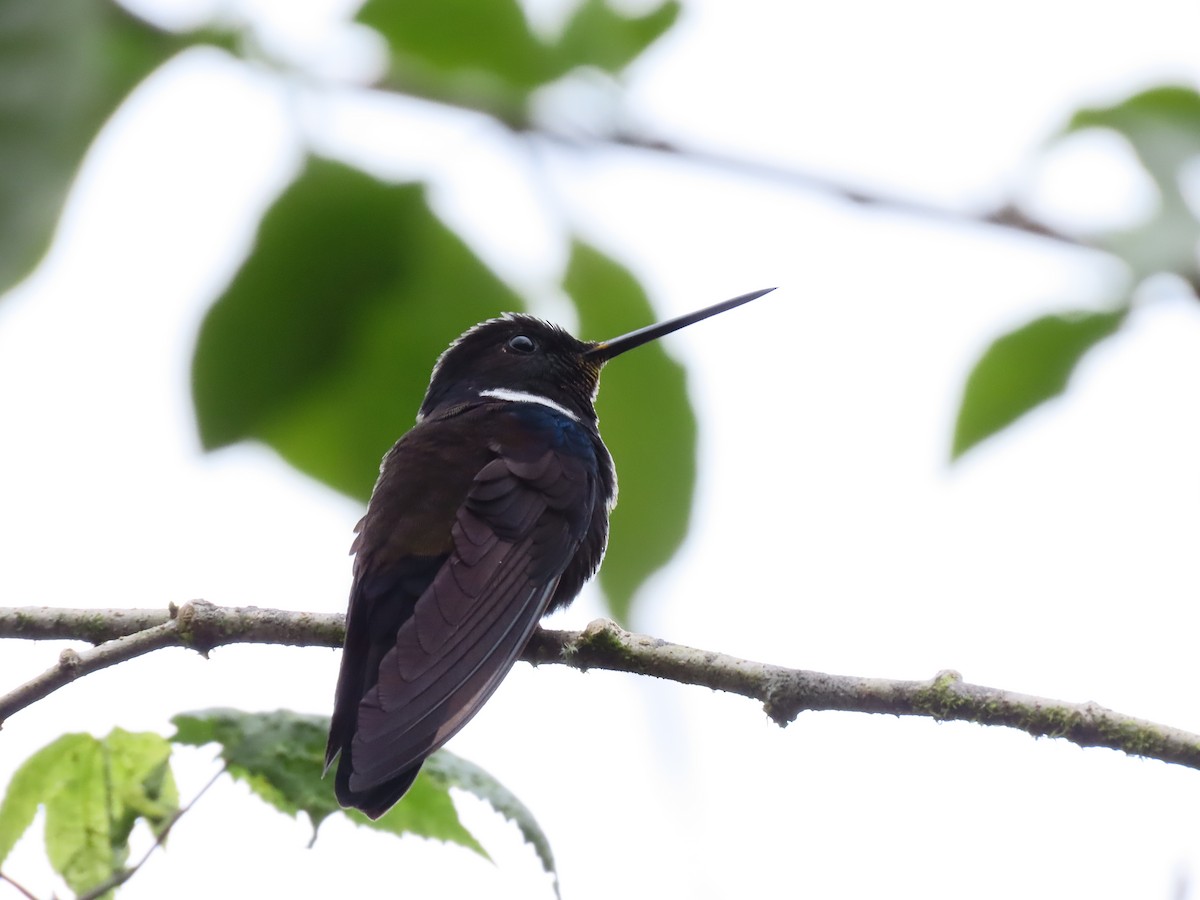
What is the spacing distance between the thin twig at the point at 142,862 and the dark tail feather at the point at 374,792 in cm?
29

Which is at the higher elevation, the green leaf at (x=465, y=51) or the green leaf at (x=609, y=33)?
the green leaf at (x=609, y=33)

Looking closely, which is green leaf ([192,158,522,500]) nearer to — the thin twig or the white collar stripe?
the thin twig

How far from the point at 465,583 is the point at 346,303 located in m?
2.02

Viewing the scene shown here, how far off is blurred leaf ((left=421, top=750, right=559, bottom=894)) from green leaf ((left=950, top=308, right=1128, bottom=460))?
107cm

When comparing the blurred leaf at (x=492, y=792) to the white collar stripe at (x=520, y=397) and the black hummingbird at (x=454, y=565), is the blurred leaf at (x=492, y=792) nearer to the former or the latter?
the black hummingbird at (x=454, y=565)

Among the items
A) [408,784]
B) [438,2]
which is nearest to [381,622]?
[408,784]

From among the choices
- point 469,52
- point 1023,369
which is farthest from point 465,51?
point 1023,369

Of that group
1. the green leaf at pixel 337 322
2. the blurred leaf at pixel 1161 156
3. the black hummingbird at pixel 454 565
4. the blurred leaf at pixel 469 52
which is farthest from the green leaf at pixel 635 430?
the black hummingbird at pixel 454 565

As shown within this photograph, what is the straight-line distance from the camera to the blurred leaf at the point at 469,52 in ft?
5.07

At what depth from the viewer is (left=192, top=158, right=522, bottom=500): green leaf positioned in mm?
1438

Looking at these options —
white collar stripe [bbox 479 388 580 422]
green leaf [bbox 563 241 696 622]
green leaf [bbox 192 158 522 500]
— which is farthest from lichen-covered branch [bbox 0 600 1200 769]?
white collar stripe [bbox 479 388 580 422]

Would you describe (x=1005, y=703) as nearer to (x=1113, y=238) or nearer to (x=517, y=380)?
(x=1113, y=238)

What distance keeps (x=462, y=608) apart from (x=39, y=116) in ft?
8.66

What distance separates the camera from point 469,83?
158cm
